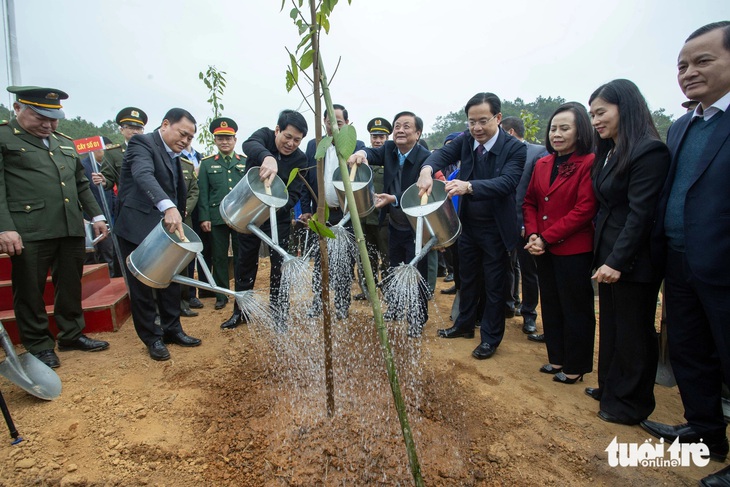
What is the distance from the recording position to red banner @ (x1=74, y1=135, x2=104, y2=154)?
545cm

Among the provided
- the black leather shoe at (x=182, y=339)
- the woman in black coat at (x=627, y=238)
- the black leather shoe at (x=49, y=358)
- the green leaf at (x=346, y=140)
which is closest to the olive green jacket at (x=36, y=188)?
the black leather shoe at (x=49, y=358)

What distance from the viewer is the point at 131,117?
17.0ft

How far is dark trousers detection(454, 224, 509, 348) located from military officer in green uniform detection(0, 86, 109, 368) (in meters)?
3.37

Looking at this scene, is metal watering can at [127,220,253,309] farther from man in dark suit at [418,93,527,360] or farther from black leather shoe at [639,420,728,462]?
black leather shoe at [639,420,728,462]

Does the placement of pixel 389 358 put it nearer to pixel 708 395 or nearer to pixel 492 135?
pixel 708 395

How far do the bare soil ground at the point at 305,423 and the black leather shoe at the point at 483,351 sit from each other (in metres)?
0.07

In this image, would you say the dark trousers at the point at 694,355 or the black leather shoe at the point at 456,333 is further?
the black leather shoe at the point at 456,333

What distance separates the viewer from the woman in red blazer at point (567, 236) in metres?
2.77

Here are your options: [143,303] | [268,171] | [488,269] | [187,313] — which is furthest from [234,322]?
[488,269]

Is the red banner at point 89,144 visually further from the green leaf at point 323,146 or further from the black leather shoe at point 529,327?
the black leather shoe at point 529,327

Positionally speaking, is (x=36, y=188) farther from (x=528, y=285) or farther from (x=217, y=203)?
(x=528, y=285)

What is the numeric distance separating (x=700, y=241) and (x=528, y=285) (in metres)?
2.37

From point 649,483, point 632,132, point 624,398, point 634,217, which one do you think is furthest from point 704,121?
point 649,483

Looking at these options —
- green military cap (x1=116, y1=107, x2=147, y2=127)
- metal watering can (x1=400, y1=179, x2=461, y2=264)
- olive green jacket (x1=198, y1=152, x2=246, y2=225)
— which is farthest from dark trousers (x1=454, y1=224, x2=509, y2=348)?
green military cap (x1=116, y1=107, x2=147, y2=127)
